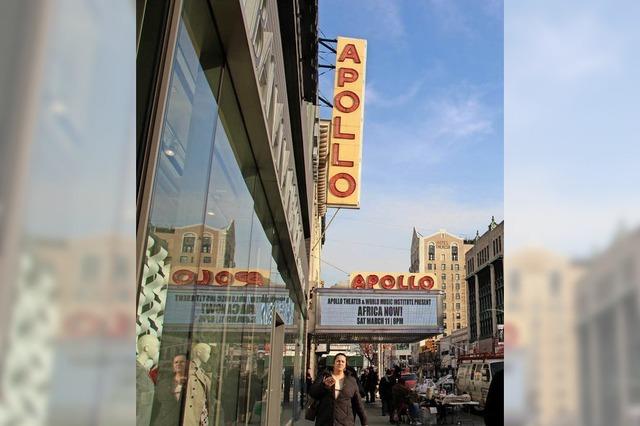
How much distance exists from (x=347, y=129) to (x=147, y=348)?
24686mm

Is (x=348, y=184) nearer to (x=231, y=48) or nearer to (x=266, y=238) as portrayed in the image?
(x=266, y=238)

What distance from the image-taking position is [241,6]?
3.50 m

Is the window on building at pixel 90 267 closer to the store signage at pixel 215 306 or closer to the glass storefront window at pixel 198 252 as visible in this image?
the glass storefront window at pixel 198 252

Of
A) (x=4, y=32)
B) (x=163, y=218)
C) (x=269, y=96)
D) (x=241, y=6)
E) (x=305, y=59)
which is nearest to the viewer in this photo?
(x=4, y=32)

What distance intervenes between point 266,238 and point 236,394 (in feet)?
10.3

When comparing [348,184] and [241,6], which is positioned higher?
[348,184]

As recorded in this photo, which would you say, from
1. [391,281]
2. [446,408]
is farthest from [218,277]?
[391,281]

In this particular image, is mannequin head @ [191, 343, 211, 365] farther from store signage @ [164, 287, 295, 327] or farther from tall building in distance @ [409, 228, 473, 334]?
tall building in distance @ [409, 228, 473, 334]

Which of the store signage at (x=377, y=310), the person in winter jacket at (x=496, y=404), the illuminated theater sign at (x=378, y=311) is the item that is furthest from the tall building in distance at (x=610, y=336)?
the store signage at (x=377, y=310)

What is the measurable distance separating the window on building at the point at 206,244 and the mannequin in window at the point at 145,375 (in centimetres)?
101

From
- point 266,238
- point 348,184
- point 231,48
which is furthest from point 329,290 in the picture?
point 231,48

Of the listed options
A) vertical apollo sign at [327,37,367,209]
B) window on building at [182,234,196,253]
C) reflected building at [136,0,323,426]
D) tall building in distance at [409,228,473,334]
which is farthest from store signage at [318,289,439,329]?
tall building in distance at [409,228,473,334]

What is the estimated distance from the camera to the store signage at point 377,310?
3161cm

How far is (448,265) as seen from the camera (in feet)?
477
